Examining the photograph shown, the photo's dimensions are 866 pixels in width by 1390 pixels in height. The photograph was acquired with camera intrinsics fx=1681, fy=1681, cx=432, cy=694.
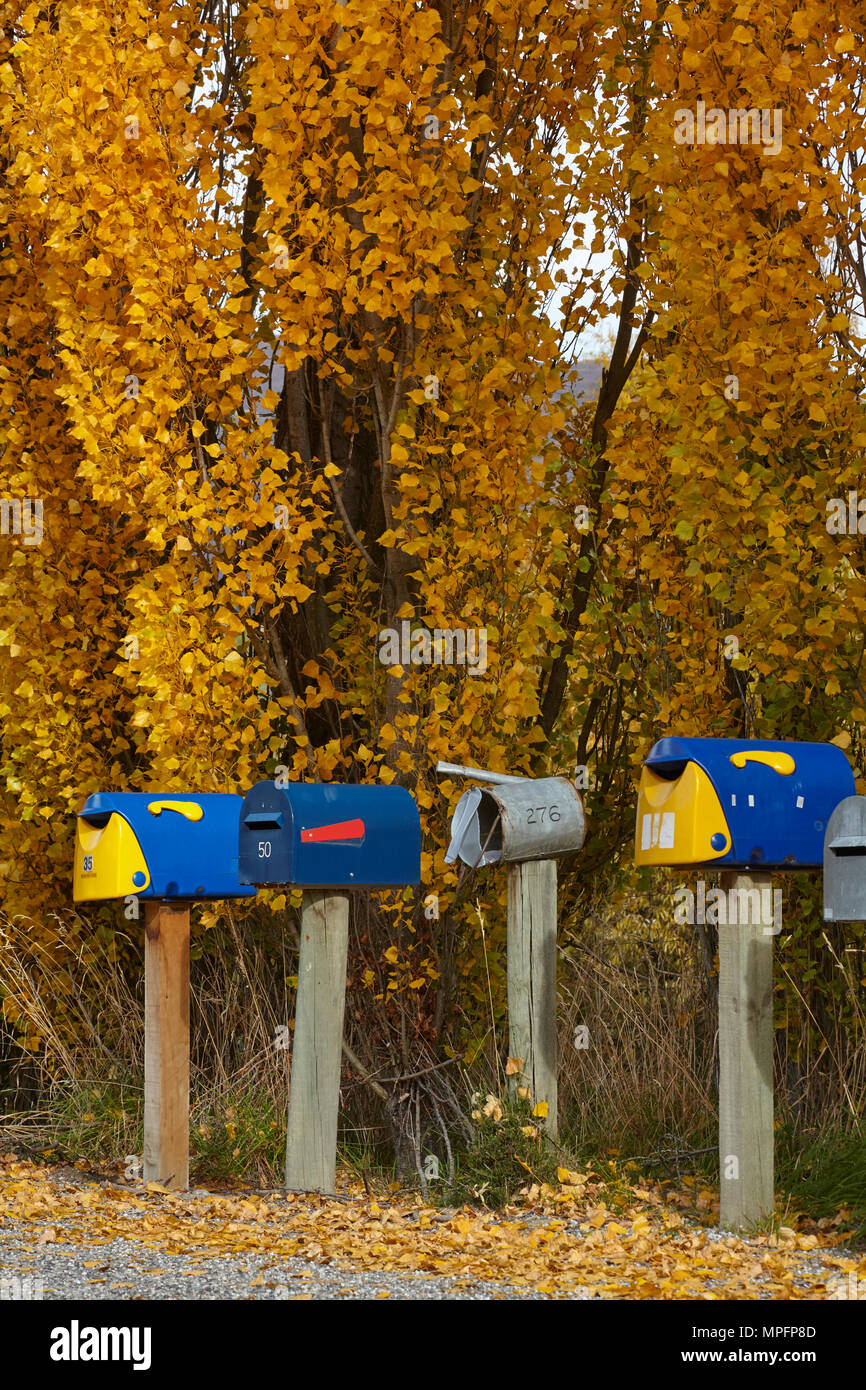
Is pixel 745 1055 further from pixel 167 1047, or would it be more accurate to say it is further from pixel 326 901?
pixel 167 1047

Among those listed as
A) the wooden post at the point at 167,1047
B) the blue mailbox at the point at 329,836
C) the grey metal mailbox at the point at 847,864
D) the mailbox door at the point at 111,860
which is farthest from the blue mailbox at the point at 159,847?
the grey metal mailbox at the point at 847,864

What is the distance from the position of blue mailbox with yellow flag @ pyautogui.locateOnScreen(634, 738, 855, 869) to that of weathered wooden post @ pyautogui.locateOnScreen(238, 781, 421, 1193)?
2.61 feet

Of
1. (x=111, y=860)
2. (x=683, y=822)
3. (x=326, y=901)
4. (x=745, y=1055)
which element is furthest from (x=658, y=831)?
(x=111, y=860)

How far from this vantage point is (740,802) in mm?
4184

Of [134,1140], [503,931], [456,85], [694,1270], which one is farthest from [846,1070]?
[456,85]

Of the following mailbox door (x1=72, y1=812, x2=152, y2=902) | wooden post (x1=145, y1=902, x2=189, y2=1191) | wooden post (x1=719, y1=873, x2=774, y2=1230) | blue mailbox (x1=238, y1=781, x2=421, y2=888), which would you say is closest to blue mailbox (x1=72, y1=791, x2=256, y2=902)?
mailbox door (x1=72, y1=812, x2=152, y2=902)

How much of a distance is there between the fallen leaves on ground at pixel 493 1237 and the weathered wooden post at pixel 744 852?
237 millimetres

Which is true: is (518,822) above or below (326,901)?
above

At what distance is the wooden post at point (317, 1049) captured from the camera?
4.84 metres

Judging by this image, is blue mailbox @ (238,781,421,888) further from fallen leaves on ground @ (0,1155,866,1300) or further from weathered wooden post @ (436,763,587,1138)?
fallen leaves on ground @ (0,1155,866,1300)

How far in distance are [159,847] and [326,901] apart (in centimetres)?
55

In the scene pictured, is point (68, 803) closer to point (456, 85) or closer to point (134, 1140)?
point (134, 1140)

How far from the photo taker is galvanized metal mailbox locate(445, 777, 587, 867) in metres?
4.69
